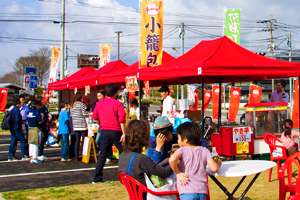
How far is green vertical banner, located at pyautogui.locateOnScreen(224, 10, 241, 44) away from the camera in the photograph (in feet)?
38.1

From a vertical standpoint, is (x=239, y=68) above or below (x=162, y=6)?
below

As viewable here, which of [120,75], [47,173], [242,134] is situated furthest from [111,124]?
[120,75]

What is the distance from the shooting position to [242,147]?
677cm

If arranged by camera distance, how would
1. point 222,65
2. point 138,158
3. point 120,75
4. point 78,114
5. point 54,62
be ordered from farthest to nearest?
1. point 54,62
2. point 120,75
3. point 78,114
4. point 222,65
5. point 138,158

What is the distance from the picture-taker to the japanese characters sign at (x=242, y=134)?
670 centimetres

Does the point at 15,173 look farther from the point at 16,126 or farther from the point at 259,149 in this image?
the point at 259,149

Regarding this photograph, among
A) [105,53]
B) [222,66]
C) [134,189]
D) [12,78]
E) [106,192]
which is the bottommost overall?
[106,192]

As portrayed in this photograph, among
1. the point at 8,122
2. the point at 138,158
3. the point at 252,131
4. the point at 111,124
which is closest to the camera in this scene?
the point at 138,158

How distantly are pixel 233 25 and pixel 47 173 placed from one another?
868cm

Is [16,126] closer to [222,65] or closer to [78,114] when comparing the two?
[78,114]

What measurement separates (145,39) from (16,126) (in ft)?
13.8

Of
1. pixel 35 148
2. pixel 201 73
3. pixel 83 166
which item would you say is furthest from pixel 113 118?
pixel 35 148

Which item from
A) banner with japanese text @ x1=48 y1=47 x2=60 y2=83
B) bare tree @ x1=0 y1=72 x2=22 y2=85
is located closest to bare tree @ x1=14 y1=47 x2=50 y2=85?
bare tree @ x1=0 y1=72 x2=22 y2=85

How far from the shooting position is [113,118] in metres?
5.36
